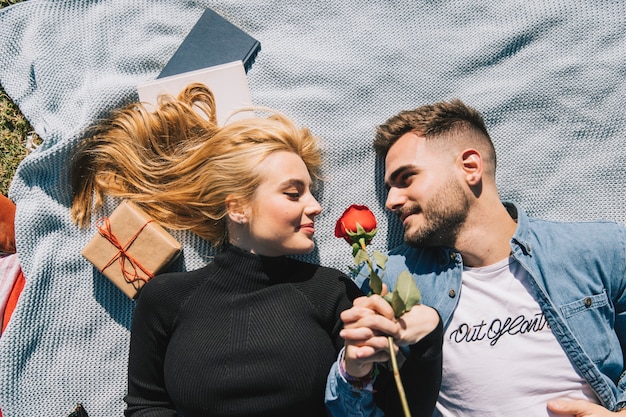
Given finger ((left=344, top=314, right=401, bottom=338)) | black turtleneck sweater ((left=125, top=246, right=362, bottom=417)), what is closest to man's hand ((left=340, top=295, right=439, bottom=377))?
finger ((left=344, top=314, right=401, bottom=338))

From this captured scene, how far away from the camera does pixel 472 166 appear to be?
2.13 meters

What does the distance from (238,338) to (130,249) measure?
0.66 metres

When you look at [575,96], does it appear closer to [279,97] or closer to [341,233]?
[279,97]

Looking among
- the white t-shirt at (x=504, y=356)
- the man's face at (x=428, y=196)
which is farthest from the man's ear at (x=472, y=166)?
the white t-shirt at (x=504, y=356)

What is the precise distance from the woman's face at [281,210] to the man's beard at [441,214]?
0.41 metres

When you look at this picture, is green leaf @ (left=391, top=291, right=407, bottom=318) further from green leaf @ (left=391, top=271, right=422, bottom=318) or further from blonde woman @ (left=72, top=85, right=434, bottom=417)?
blonde woman @ (left=72, top=85, right=434, bottom=417)

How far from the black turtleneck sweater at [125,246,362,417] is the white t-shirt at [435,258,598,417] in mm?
468

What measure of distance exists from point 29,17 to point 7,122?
0.52 m

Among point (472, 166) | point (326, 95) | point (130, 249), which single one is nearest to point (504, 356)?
point (472, 166)

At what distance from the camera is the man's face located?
2.09 metres

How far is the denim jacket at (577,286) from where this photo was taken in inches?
81.7

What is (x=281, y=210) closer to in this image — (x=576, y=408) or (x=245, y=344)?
(x=245, y=344)

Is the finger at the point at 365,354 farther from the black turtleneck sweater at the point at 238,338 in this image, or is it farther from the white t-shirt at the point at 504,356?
the white t-shirt at the point at 504,356

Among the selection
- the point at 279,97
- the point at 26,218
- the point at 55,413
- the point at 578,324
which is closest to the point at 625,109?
the point at 578,324
